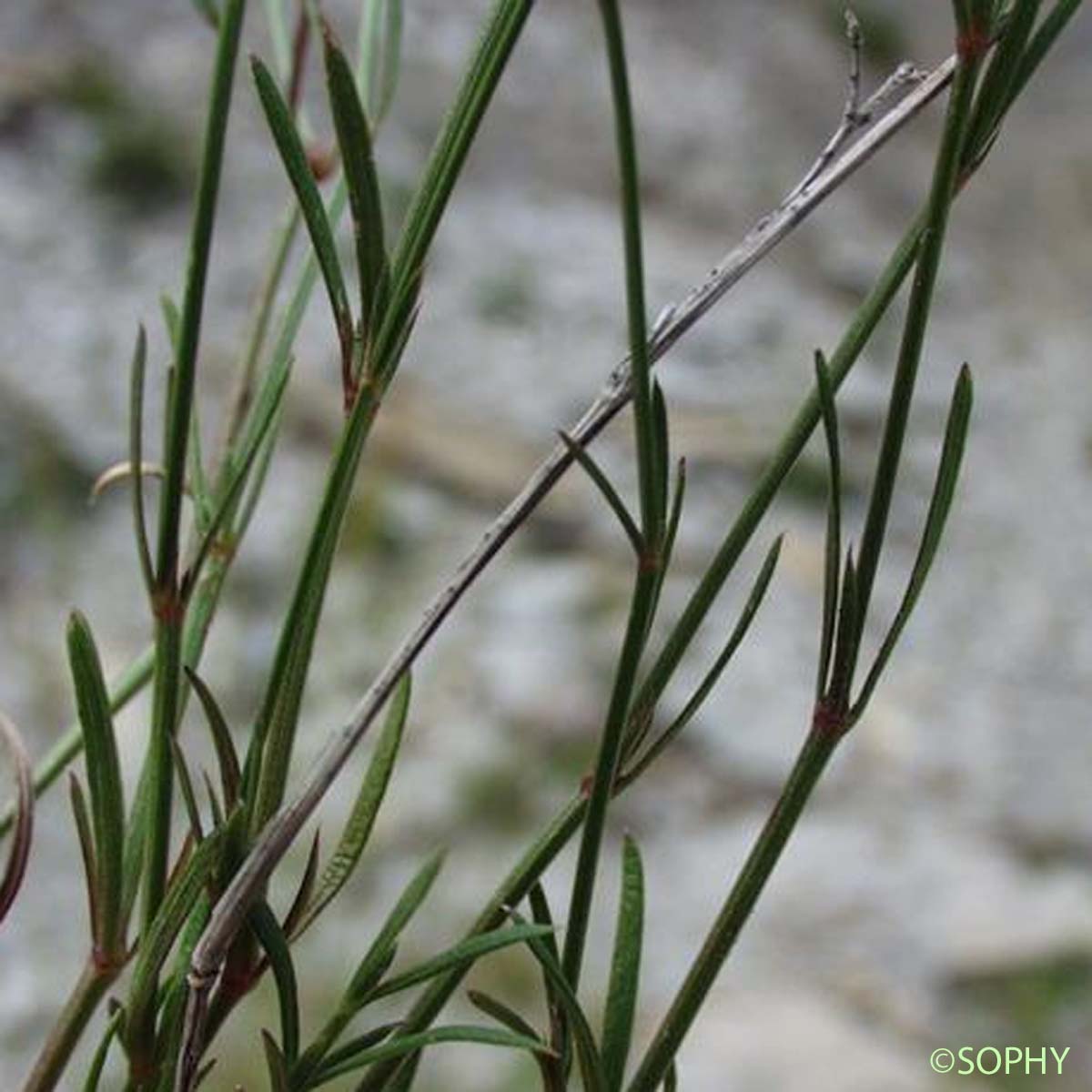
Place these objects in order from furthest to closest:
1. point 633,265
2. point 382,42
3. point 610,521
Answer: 1. point 610,521
2. point 382,42
3. point 633,265

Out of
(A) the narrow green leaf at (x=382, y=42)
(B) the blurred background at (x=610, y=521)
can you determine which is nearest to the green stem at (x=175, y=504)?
(A) the narrow green leaf at (x=382, y=42)

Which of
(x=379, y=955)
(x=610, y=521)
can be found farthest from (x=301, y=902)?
(x=610, y=521)

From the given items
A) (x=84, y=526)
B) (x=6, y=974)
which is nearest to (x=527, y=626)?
(x=84, y=526)

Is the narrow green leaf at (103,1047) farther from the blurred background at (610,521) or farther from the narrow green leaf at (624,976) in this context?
the blurred background at (610,521)

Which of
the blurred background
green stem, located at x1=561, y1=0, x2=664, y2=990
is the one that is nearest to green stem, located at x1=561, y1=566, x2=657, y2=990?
green stem, located at x1=561, y1=0, x2=664, y2=990

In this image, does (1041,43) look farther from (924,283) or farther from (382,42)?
(382,42)

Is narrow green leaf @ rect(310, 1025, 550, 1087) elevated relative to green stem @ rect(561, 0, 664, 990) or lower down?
lower down

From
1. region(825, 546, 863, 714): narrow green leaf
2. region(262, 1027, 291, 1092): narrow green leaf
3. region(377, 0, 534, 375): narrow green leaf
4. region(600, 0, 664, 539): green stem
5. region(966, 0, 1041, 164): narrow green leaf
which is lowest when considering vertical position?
region(262, 1027, 291, 1092): narrow green leaf

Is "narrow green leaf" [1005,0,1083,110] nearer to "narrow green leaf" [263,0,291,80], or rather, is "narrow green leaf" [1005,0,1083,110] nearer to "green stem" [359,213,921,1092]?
"green stem" [359,213,921,1092]

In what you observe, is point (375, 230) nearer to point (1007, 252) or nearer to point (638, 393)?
point (638, 393)
